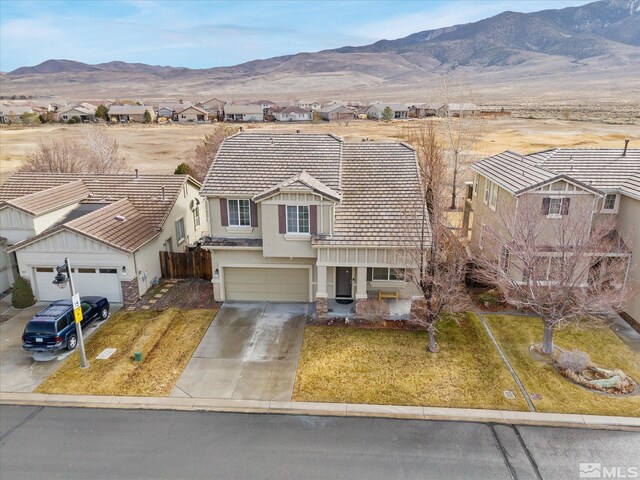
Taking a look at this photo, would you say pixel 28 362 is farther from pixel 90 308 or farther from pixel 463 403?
pixel 463 403

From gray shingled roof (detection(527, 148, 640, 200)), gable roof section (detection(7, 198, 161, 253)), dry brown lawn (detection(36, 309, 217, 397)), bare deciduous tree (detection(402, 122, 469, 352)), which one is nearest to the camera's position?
dry brown lawn (detection(36, 309, 217, 397))

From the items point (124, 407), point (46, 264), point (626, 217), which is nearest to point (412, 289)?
point (626, 217)

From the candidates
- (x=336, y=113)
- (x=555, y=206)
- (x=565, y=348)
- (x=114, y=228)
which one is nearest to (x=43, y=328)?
(x=114, y=228)

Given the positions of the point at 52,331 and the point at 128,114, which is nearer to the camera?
the point at 52,331

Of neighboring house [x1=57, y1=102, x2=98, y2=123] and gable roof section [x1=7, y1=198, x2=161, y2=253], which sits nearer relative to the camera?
gable roof section [x1=7, y1=198, x2=161, y2=253]

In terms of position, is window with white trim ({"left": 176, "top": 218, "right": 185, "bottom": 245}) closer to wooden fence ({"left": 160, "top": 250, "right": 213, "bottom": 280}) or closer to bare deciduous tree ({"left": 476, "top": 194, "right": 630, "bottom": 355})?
wooden fence ({"left": 160, "top": 250, "right": 213, "bottom": 280})

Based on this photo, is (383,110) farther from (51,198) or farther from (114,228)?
(114,228)

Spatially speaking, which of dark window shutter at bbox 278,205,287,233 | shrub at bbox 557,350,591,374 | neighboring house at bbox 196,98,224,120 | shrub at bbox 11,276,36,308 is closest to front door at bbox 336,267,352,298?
dark window shutter at bbox 278,205,287,233
